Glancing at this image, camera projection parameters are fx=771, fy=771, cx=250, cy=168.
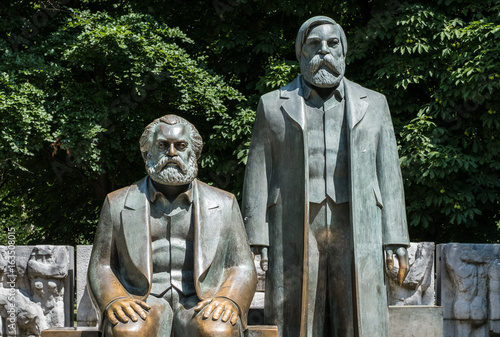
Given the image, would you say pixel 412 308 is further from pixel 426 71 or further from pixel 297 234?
pixel 426 71

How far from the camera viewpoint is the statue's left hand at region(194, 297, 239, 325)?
418cm

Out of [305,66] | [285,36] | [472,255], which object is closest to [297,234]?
[305,66]

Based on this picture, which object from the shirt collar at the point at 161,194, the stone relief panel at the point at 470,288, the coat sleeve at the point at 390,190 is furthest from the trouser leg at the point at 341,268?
the stone relief panel at the point at 470,288

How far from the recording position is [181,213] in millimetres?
4527

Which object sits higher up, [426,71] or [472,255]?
[426,71]

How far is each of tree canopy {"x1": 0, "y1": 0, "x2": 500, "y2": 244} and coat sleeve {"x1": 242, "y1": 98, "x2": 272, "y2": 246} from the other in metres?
5.52

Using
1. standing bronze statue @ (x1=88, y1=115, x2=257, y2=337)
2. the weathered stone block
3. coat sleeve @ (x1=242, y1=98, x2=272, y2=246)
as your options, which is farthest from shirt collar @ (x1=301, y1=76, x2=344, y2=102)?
the weathered stone block

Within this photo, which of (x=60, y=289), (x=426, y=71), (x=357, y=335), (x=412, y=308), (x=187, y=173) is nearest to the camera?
(x=187, y=173)

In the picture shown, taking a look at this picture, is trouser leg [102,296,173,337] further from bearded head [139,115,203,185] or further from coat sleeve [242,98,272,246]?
coat sleeve [242,98,272,246]

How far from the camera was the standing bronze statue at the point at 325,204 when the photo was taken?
16.0 feet

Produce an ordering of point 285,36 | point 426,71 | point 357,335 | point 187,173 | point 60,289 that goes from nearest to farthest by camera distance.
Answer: point 187,173, point 357,335, point 60,289, point 426,71, point 285,36

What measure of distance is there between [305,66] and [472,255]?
9.71 ft

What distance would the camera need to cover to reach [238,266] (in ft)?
14.9

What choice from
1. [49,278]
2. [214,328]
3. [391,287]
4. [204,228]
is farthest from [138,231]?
[391,287]
